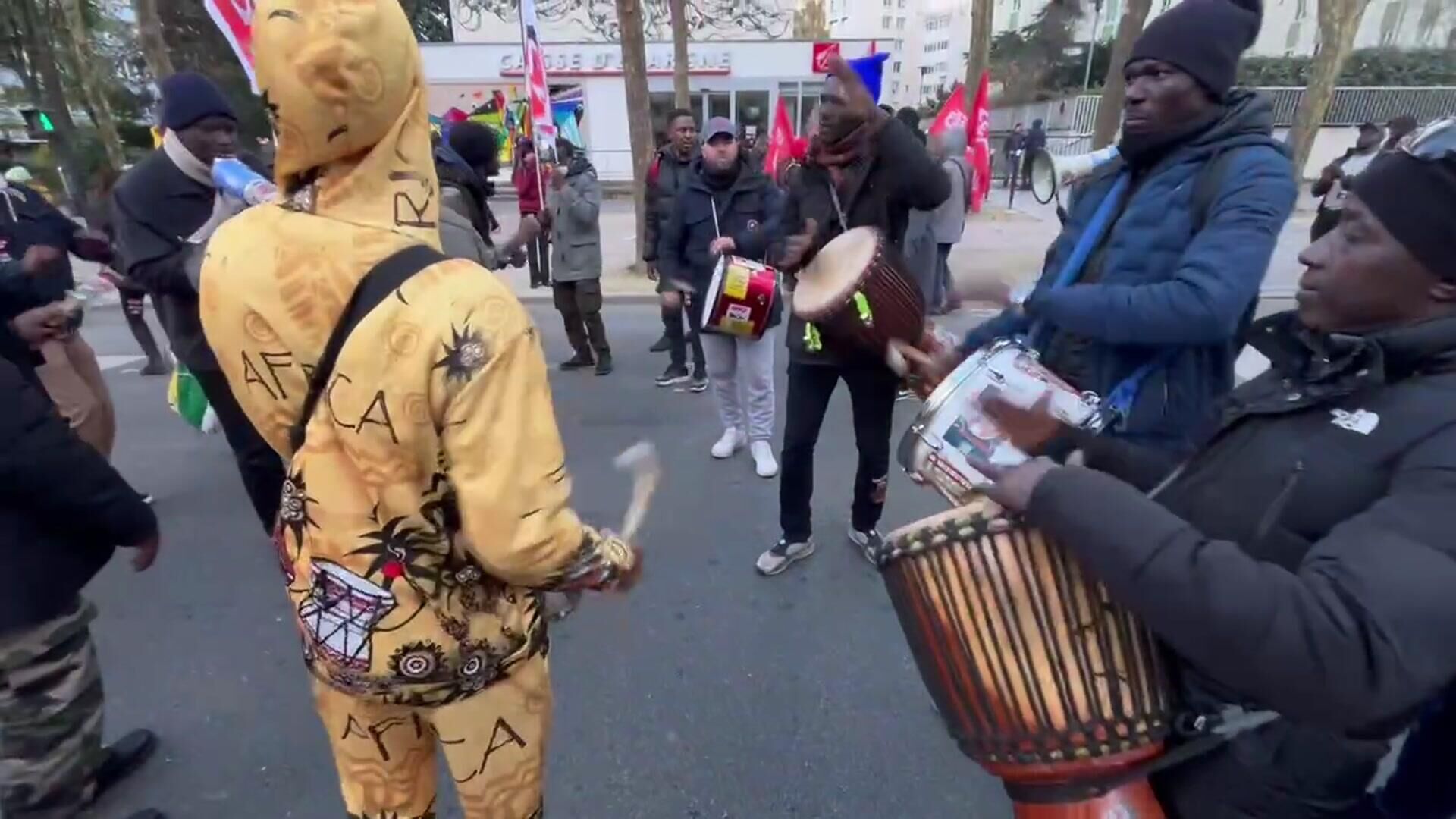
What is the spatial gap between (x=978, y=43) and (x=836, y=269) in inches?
552

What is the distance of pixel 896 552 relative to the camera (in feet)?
4.18

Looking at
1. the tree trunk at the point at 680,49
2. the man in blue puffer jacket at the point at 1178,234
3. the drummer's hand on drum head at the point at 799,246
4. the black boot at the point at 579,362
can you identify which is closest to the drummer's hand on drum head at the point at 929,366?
the man in blue puffer jacket at the point at 1178,234

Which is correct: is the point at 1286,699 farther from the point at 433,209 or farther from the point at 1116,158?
the point at 1116,158

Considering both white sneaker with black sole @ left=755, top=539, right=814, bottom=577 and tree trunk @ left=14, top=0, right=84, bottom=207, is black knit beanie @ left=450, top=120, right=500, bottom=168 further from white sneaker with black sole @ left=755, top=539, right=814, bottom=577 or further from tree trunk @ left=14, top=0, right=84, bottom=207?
tree trunk @ left=14, top=0, right=84, bottom=207

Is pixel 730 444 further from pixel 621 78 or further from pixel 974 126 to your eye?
pixel 621 78

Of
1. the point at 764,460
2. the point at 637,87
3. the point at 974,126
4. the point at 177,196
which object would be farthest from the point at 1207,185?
the point at 974,126

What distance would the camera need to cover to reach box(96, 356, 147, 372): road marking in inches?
279

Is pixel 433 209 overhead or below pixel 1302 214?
overhead

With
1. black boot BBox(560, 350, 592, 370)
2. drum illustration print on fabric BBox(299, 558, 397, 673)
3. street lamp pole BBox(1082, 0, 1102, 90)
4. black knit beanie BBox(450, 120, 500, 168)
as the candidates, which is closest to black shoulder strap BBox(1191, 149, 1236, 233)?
drum illustration print on fabric BBox(299, 558, 397, 673)

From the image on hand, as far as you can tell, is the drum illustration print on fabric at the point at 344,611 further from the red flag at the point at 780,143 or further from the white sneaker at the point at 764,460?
the red flag at the point at 780,143

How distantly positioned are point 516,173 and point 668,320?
4.79m

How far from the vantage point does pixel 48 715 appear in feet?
6.79

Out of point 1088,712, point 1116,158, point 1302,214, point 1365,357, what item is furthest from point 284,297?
point 1302,214

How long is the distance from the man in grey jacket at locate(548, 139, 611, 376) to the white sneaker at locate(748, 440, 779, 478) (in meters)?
2.18
